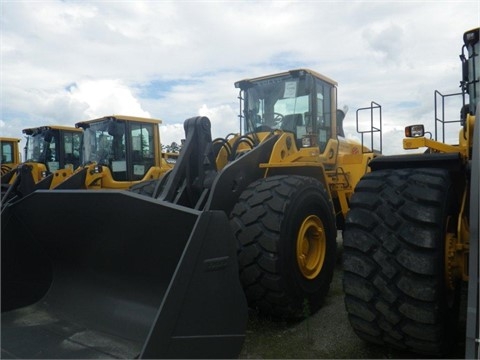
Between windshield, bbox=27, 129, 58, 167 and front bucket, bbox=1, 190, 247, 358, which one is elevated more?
windshield, bbox=27, 129, 58, 167

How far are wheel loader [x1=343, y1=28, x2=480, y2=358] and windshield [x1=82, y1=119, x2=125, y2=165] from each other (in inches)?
320

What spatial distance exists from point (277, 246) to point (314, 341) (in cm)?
84

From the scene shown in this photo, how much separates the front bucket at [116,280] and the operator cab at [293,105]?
10.0ft

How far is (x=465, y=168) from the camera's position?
3094mm

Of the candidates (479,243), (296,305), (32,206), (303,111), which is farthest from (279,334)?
(303,111)

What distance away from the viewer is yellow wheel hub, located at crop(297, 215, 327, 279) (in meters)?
4.22

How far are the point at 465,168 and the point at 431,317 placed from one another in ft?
3.58

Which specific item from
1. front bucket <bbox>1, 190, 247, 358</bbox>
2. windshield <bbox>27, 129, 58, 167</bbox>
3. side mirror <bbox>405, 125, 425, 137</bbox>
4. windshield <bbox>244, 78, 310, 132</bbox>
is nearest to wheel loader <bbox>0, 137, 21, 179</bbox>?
windshield <bbox>27, 129, 58, 167</bbox>

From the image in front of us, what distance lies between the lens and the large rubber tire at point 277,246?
3.80m

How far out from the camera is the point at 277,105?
6.07 metres

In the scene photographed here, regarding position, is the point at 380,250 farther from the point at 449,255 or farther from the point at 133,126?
the point at 133,126

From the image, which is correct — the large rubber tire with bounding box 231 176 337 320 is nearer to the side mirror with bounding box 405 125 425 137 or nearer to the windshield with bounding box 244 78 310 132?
the side mirror with bounding box 405 125 425 137

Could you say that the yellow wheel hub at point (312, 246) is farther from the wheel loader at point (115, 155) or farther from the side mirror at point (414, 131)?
the wheel loader at point (115, 155)

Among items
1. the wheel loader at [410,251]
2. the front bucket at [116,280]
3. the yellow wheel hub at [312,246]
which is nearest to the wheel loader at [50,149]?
the front bucket at [116,280]
